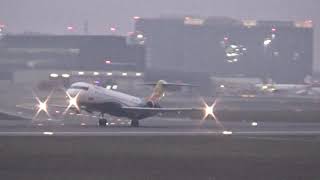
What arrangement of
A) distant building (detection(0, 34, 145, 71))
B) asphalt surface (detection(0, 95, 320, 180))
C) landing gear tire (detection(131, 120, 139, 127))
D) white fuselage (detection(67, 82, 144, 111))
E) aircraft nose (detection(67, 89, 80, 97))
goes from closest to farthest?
asphalt surface (detection(0, 95, 320, 180))
white fuselage (detection(67, 82, 144, 111))
aircraft nose (detection(67, 89, 80, 97))
landing gear tire (detection(131, 120, 139, 127))
distant building (detection(0, 34, 145, 71))

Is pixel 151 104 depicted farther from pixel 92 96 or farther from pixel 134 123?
pixel 92 96

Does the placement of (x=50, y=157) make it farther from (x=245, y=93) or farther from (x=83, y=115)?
(x=245, y=93)

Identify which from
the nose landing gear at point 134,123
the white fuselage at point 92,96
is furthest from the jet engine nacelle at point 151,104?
the white fuselage at point 92,96

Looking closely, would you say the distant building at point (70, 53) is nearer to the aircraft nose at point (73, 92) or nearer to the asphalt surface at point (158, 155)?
the aircraft nose at point (73, 92)

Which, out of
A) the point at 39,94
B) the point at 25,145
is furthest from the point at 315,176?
the point at 39,94

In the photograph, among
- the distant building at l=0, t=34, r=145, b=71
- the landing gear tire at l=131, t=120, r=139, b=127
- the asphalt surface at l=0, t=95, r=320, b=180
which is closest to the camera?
the asphalt surface at l=0, t=95, r=320, b=180

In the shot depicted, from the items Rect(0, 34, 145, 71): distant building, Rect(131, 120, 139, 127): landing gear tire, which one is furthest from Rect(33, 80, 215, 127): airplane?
Rect(0, 34, 145, 71): distant building

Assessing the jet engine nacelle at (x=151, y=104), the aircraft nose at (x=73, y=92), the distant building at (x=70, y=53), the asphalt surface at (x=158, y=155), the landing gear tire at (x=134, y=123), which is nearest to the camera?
the asphalt surface at (x=158, y=155)

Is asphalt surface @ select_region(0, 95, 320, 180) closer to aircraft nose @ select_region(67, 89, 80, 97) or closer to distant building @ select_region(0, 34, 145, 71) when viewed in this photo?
aircraft nose @ select_region(67, 89, 80, 97)

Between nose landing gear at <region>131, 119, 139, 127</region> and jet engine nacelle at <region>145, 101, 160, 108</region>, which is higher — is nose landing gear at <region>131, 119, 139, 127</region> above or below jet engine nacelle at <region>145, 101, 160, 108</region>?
below

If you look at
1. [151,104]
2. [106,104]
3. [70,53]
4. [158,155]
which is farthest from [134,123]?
[70,53]

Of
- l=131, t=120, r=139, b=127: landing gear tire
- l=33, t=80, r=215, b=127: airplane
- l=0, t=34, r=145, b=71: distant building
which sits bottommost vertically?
l=131, t=120, r=139, b=127: landing gear tire

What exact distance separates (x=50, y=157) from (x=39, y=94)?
224 feet

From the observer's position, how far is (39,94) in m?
99.5
